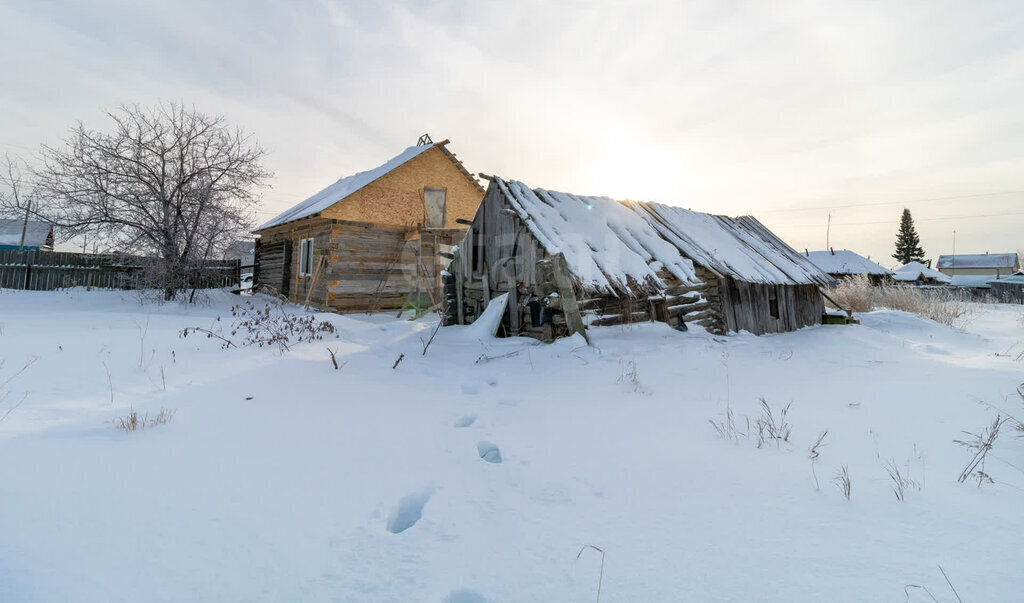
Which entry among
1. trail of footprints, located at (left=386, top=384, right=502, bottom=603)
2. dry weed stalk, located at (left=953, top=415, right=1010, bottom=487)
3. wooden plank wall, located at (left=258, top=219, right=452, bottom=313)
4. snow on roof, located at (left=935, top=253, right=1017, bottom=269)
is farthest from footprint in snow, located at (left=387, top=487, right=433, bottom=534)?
snow on roof, located at (left=935, top=253, right=1017, bottom=269)

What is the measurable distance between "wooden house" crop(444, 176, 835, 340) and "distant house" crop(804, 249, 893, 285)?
33748mm

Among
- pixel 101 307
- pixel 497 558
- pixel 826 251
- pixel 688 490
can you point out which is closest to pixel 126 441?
pixel 497 558

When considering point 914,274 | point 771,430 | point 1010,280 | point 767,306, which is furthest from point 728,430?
point 914,274

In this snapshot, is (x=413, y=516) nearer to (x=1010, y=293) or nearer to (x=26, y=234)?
(x=1010, y=293)

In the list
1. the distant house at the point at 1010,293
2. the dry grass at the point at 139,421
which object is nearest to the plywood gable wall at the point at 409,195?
the dry grass at the point at 139,421

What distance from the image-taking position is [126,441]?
275 centimetres

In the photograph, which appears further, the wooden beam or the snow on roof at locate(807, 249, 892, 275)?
the snow on roof at locate(807, 249, 892, 275)

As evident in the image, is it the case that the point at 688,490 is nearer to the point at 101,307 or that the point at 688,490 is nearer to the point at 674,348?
the point at 674,348

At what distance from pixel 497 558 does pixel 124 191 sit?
17.6m

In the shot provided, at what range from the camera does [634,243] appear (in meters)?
9.49

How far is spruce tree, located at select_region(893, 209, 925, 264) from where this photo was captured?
202ft

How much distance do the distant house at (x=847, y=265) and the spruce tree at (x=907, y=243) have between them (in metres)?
33.0

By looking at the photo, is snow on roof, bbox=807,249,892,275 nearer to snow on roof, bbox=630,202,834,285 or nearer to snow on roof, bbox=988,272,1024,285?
snow on roof, bbox=988,272,1024,285

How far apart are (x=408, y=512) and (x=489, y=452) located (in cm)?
98
